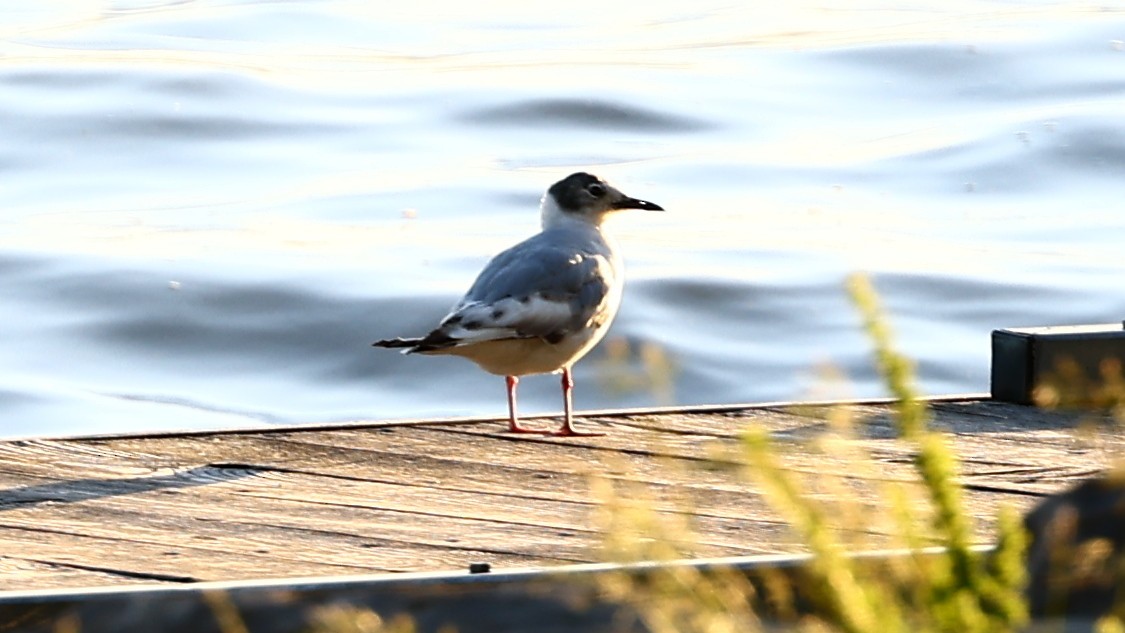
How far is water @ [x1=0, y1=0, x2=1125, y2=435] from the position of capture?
46.7 feet

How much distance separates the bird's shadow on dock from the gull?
3.23 feet

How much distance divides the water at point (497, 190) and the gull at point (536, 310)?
2.28m

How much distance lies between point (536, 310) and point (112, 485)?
1.66 meters

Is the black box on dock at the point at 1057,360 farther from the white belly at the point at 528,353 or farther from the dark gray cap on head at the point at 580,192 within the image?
the dark gray cap on head at the point at 580,192

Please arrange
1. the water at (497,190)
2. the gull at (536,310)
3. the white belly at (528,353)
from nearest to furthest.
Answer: the gull at (536,310)
the white belly at (528,353)
the water at (497,190)

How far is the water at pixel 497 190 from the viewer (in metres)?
14.2

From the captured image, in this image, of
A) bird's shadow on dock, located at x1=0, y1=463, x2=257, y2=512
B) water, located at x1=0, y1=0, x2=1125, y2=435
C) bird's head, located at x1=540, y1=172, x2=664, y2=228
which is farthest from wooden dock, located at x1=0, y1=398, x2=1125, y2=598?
water, located at x1=0, y1=0, x2=1125, y2=435

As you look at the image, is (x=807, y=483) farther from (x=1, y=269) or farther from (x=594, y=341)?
(x=1, y=269)

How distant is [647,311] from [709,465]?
9174mm

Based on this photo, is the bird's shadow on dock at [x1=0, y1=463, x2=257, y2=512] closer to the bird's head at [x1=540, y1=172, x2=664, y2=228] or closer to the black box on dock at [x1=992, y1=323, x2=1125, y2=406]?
the black box on dock at [x1=992, y1=323, x2=1125, y2=406]

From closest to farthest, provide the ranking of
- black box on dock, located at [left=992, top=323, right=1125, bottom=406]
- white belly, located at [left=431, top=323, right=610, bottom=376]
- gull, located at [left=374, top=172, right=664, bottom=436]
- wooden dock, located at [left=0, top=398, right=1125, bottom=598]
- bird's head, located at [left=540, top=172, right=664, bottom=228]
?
wooden dock, located at [left=0, top=398, right=1125, bottom=598] → black box on dock, located at [left=992, top=323, right=1125, bottom=406] → gull, located at [left=374, top=172, right=664, bottom=436] → white belly, located at [left=431, top=323, right=610, bottom=376] → bird's head, located at [left=540, top=172, right=664, bottom=228]

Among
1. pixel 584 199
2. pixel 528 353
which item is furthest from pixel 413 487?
pixel 584 199

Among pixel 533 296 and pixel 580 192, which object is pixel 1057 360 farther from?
pixel 580 192

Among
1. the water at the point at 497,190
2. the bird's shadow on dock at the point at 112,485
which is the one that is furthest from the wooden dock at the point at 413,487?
the water at the point at 497,190
